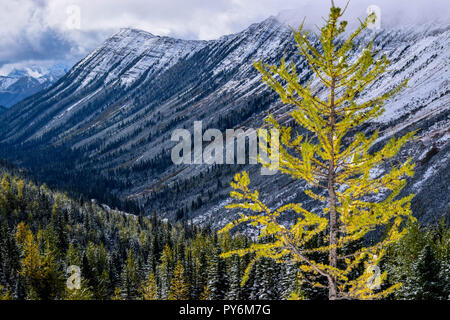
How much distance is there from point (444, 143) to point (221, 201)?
99.2 metres

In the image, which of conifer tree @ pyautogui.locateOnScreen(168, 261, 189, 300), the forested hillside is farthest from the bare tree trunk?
conifer tree @ pyautogui.locateOnScreen(168, 261, 189, 300)

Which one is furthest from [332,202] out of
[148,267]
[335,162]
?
[148,267]

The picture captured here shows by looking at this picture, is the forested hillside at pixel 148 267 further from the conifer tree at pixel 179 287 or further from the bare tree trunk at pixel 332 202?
the bare tree trunk at pixel 332 202

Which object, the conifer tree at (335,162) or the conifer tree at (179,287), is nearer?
the conifer tree at (335,162)

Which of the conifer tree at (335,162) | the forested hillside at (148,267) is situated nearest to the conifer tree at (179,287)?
the forested hillside at (148,267)

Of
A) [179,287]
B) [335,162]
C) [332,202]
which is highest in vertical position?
[335,162]

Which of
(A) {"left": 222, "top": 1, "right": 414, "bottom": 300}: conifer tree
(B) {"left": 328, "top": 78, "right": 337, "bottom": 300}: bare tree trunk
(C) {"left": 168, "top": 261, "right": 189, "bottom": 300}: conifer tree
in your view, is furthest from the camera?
(C) {"left": 168, "top": 261, "right": 189, "bottom": 300}: conifer tree

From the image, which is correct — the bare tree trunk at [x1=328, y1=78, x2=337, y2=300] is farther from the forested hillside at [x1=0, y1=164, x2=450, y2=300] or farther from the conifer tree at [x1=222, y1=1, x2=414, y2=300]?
the forested hillside at [x1=0, y1=164, x2=450, y2=300]

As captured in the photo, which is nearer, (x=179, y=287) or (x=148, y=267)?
(x=179, y=287)

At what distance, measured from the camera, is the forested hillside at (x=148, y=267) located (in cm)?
2605

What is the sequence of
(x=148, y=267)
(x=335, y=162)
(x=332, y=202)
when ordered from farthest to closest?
(x=148, y=267)
(x=335, y=162)
(x=332, y=202)

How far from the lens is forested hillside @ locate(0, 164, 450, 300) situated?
2605 centimetres

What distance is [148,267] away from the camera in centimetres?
6306

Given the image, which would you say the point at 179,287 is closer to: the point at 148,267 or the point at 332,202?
the point at 148,267
